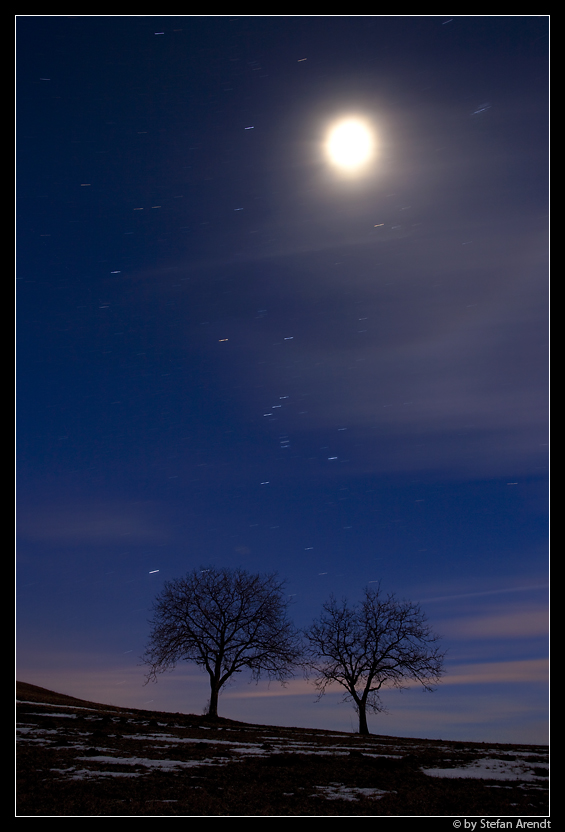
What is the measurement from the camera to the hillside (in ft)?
32.1

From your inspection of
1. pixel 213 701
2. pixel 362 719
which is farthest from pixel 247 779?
pixel 362 719

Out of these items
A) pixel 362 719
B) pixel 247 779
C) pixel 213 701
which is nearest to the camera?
pixel 247 779

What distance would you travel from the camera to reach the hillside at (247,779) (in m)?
9.80

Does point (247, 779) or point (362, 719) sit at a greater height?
point (247, 779)

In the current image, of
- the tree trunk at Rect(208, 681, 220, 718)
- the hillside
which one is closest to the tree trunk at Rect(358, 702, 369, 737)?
the tree trunk at Rect(208, 681, 220, 718)

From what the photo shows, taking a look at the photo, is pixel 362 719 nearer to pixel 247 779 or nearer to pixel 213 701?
pixel 213 701

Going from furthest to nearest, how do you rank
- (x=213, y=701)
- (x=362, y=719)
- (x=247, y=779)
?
(x=362, y=719) < (x=213, y=701) < (x=247, y=779)

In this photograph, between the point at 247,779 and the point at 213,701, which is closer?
the point at 247,779

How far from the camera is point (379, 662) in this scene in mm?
→ 38625

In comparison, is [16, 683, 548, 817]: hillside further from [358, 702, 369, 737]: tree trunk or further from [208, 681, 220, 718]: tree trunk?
[358, 702, 369, 737]: tree trunk

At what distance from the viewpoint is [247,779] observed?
39.9 feet

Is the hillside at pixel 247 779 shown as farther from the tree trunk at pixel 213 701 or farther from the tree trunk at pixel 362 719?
the tree trunk at pixel 362 719
